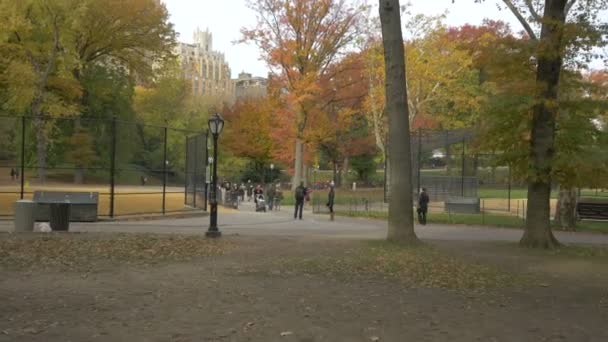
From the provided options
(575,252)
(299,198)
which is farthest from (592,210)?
(299,198)

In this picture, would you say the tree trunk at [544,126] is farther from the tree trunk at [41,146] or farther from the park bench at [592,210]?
the tree trunk at [41,146]

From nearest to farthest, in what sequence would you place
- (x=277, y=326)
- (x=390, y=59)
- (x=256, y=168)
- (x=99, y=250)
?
(x=277, y=326), (x=99, y=250), (x=390, y=59), (x=256, y=168)

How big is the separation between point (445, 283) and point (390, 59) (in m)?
6.00

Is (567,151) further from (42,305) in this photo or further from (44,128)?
(44,128)

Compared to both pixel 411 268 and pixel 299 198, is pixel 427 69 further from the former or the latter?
pixel 411 268

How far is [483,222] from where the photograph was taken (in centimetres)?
2238

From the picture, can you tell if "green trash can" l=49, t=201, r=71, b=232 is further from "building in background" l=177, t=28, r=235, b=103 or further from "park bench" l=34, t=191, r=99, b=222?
"building in background" l=177, t=28, r=235, b=103

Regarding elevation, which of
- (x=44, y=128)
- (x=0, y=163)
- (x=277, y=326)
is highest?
(x=44, y=128)

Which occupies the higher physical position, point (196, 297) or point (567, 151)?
point (567, 151)

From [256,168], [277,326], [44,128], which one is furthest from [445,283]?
[256,168]

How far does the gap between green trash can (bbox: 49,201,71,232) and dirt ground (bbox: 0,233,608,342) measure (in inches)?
167

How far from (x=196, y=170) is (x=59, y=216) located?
10669mm

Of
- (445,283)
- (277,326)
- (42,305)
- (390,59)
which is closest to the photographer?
(277,326)

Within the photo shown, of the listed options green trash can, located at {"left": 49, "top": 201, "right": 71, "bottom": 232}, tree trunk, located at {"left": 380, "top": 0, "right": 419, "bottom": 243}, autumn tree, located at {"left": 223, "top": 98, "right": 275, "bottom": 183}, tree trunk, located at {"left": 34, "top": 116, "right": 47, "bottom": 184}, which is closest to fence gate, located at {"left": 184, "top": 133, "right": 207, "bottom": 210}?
tree trunk, located at {"left": 34, "top": 116, "right": 47, "bottom": 184}
